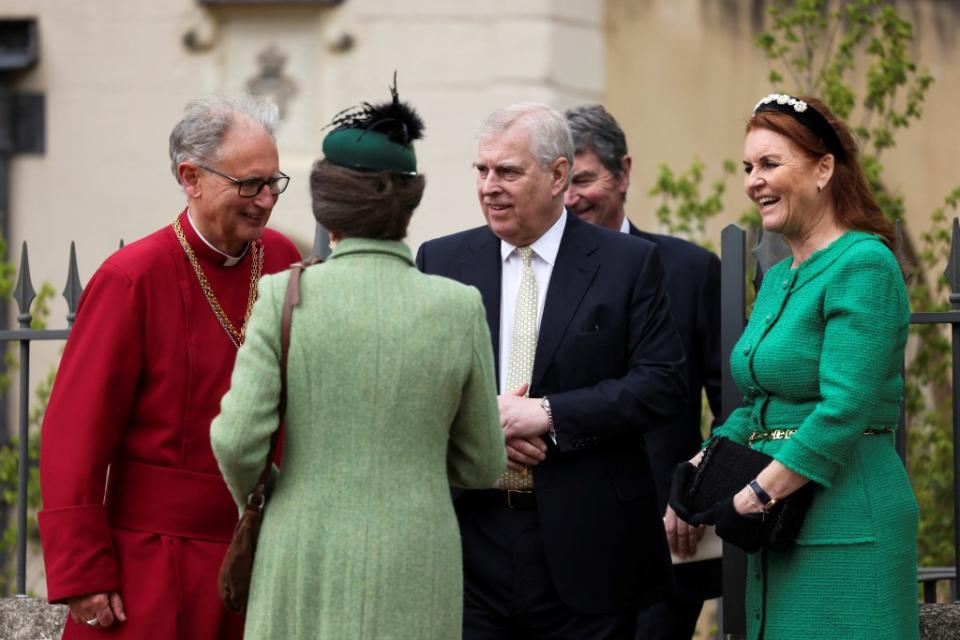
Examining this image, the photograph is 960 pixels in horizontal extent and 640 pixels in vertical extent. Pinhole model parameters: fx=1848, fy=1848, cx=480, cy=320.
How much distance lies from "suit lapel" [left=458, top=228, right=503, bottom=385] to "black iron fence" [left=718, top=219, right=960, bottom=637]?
79 centimetres

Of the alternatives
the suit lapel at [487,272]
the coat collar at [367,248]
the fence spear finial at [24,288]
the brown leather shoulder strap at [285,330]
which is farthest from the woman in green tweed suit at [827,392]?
the fence spear finial at [24,288]

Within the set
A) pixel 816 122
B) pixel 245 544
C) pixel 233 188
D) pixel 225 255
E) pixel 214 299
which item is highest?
pixel 816 122

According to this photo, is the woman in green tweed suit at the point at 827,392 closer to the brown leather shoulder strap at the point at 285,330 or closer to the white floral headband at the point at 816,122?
the white floral headband at the point at 816,122

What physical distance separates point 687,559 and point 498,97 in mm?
4698

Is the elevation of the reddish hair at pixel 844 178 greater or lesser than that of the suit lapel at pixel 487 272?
greater

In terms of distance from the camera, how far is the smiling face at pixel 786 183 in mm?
4133

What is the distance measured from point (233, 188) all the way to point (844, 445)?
1440 mm

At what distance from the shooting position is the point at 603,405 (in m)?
4.18

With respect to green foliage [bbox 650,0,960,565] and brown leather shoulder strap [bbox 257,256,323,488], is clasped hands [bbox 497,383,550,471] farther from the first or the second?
green foliage [bbox 650,0,960,565]

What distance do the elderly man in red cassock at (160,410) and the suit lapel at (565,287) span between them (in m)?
0.68

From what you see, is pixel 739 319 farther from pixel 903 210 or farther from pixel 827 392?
pixel 903 210

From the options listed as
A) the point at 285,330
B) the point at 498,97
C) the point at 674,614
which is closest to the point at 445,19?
the point at 498,97

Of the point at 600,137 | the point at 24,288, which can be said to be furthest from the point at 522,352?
the point at 24,288

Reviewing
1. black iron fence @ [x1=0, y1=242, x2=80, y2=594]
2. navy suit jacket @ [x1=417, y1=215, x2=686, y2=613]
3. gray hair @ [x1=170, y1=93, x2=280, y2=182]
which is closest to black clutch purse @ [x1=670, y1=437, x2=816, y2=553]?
navy suit jacket @ [x1=417, y1=215, x2=686, y2=613]
